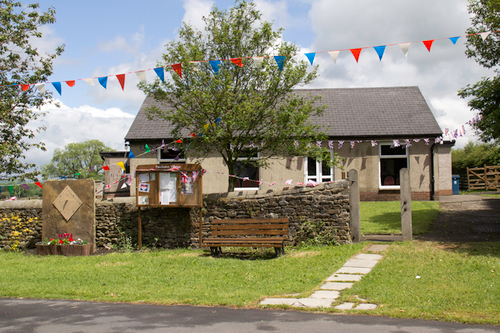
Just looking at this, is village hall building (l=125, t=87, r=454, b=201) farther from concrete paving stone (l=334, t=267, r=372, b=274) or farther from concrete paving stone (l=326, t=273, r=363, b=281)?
concrete paving stone (l=326, t=273, r=363, b=281)

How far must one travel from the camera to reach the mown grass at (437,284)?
5.26 metres

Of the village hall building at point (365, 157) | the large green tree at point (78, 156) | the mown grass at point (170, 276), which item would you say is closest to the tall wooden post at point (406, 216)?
the mown grass at point (170, 276)

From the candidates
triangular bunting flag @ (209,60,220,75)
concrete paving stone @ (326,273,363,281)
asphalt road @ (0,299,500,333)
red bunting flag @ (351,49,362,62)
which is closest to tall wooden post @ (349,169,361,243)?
red bunting flag @ (351,49,362,62)

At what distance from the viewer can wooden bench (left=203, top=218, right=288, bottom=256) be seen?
9.49 meters

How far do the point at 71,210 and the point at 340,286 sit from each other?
311 inches

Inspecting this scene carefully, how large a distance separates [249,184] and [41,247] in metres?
9.68

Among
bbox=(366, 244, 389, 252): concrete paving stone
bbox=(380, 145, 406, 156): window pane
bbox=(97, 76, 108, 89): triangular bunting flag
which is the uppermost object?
bbox=(97, 76, 108, 89): triangular bunting flag

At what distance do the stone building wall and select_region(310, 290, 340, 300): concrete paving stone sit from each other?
380 centimetres

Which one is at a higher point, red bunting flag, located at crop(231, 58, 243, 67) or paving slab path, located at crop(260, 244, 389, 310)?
red bunting flag, located at crop(231, 58, 243, 67)

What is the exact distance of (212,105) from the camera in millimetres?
10750

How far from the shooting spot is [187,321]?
5.19m

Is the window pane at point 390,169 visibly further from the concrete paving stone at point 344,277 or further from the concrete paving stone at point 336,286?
the concrete paving stone at point 336,286

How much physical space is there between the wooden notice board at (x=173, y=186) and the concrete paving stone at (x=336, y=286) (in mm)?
4913

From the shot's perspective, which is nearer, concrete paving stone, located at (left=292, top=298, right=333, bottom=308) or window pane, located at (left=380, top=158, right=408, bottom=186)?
concrete paving stone, located at (left=292, top=298, right=333, bottom=308)
